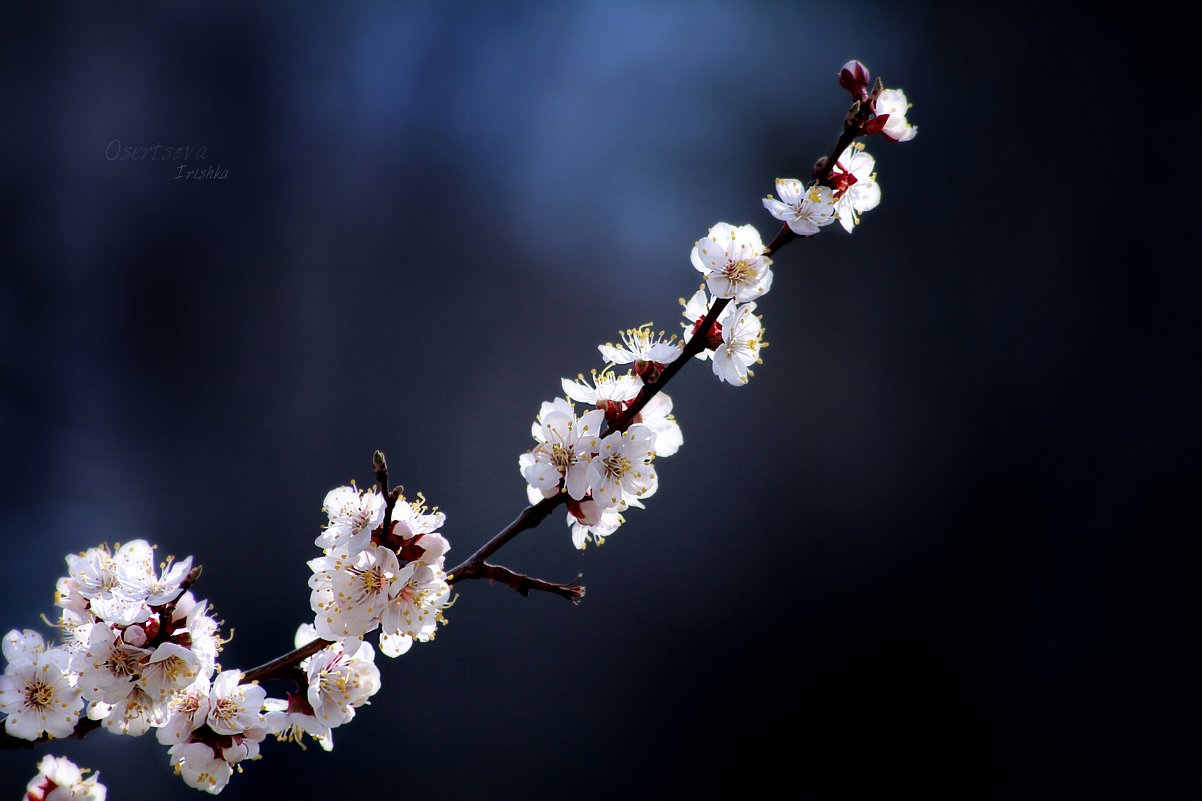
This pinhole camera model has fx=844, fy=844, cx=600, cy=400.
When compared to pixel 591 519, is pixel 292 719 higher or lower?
lower

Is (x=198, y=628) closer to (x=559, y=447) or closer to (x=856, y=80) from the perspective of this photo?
(x=559, y=447)

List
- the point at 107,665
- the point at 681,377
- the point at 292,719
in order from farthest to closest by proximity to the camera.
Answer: the point at 681,377 → the point at 292,719 → the point at 107,665

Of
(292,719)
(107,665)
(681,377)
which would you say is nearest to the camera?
(107,665)

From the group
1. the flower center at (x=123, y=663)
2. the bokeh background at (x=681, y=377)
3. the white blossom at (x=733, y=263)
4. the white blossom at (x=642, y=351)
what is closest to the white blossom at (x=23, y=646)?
the flower center at (x=123, y=663)

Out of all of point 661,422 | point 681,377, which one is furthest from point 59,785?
point 681,377

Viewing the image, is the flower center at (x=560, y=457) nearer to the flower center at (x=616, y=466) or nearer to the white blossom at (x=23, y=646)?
the flower center at (x=616, y=466)

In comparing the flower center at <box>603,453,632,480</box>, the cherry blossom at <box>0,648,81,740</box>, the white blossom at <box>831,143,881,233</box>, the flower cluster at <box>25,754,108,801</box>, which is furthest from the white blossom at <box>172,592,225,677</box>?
the white blossom at <box>831,143,881,233</box>
